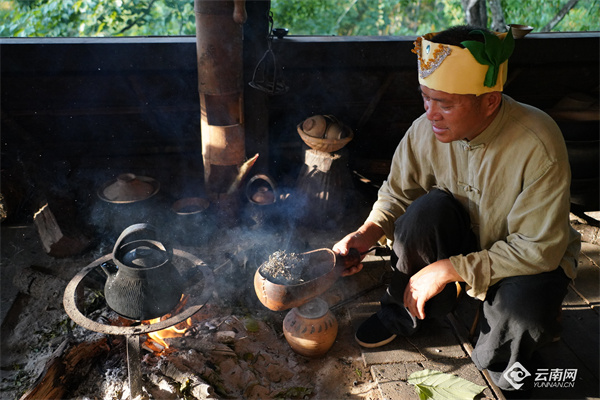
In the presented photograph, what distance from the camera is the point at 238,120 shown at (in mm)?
4250

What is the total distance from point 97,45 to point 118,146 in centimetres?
118

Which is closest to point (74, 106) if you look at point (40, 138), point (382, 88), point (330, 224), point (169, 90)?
point (40, 138)

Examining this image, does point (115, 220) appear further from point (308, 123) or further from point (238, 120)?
point (308, 123)

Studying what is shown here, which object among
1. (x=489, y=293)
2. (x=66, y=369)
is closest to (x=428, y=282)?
(x=489, y=293)

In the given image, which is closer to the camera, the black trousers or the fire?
the black trousers

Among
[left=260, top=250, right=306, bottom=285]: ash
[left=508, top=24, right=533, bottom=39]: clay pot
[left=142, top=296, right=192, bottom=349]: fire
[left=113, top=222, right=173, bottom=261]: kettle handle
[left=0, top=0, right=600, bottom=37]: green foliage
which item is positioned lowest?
[left=142, top=296, right=192, bottom=349]: fire

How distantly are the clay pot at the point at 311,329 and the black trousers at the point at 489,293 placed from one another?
44 cm

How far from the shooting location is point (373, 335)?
2.97 m

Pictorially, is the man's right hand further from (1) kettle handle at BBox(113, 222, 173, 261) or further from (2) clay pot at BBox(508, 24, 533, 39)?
(2) clay pot at BBox(508, 24, 533, 39)

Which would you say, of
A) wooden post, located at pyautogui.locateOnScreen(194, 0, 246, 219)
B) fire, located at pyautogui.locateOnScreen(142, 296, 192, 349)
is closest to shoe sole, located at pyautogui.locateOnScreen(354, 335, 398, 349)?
fire, located at pyautogui.locateOnScreen(142, 296, 192, 349)

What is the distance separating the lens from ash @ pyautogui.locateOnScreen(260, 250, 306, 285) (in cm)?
271

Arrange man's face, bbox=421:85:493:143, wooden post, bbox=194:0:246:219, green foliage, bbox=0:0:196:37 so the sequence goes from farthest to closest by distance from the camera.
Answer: green foliage, bbox=0:0:196:37, wooden post, bbox=194:0:246:219, man's face, bbox=421:85:493:143

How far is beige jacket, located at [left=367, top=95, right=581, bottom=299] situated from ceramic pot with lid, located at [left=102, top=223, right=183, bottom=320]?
1565mm

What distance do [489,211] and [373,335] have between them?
1.08 m
